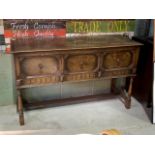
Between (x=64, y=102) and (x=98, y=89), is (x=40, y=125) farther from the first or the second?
(x=98, y=89)

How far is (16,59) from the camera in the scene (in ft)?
5.85

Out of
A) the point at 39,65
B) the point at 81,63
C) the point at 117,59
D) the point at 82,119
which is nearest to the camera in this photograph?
the point at 39,65

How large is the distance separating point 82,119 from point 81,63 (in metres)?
0.59

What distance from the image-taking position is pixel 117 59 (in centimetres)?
211

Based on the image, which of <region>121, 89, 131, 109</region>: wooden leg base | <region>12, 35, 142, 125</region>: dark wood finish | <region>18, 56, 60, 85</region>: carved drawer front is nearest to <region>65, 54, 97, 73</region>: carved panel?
<region>12, 35, 142, 125</region>: dark wood finish

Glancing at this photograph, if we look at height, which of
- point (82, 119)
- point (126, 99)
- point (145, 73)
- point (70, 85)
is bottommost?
point (82, 119)

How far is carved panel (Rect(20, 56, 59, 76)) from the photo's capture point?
6.06 ft

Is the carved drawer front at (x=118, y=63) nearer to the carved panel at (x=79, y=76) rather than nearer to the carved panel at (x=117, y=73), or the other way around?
the carved panel at (x=117, y=73)

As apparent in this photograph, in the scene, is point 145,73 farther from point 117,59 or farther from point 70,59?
point 70,59

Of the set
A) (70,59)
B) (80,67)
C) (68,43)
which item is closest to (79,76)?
(80,67)

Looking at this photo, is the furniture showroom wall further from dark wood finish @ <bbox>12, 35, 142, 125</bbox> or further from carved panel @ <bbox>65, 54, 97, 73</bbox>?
carved panel @ <bbox>65, 54, 97, 73</bbox>

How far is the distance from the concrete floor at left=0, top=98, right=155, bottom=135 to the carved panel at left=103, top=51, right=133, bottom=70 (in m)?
0.52

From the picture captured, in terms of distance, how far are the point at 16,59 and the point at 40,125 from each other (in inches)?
26.7
